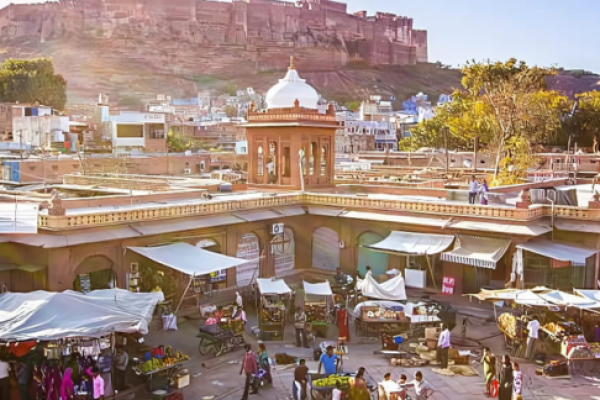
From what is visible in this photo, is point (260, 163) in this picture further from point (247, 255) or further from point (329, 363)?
point (329, 363)

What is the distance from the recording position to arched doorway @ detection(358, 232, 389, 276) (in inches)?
735

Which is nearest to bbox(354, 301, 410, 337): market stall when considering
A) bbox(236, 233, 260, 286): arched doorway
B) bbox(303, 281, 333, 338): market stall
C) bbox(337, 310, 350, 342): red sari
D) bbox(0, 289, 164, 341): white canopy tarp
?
bbox(337, 310, 350, 342): red sari

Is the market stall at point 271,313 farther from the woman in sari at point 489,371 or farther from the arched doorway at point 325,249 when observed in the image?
the woman in sari at point 489,371

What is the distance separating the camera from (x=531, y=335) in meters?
13.1

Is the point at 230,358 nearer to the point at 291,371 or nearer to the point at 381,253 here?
the point at 291,371

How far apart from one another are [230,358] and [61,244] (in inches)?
168

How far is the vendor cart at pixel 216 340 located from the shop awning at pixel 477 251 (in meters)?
6.02

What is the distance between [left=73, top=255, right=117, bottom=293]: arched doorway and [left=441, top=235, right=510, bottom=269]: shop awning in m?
8.31

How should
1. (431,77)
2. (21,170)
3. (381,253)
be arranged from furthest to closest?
(431,77)
(21,170)
(381,253)

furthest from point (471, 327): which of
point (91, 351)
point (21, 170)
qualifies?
point (21, 170)

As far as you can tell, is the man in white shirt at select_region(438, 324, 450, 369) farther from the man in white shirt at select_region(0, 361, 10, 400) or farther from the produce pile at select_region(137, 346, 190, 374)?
the man in white shirt at select_region(0, 361, 10, 400)

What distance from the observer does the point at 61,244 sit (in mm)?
13219

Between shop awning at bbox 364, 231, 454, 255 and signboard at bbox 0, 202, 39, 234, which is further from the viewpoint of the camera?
shop awning at bbox 364, 231, 454, 255

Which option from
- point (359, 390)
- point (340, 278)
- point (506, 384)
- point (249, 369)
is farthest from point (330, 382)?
point (340, 278)
